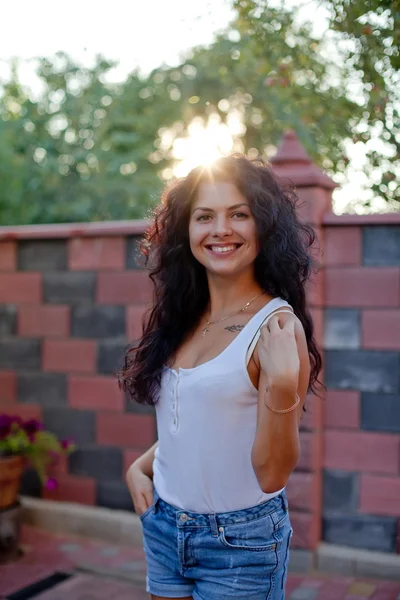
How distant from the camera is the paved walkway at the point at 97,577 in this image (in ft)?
11.5

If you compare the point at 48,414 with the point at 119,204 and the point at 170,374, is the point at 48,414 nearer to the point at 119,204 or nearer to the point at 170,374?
the point at 170,374

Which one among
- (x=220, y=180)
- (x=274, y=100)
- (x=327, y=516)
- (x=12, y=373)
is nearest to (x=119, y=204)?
(x=274, y=100)

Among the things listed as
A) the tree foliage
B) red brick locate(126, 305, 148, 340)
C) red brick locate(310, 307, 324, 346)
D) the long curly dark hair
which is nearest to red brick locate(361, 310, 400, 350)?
red brick locate(310, 307, 324, 346)

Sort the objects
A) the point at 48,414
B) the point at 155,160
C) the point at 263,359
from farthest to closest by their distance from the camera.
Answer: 1. the point at 155,160
2. the point at 48,414
3. the point at 263,359

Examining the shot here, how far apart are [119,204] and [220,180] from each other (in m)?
10.1

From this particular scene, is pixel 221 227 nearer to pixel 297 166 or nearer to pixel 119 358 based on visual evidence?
pixel 297 166

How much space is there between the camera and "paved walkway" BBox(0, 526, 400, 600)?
3492 mm

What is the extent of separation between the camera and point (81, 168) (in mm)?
12203

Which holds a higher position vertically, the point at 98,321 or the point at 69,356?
the point at 98,321

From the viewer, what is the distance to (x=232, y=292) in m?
1.93

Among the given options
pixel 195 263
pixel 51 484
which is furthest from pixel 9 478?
pixel 195 263

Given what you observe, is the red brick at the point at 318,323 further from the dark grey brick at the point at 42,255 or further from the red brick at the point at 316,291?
the dark grey brick at the point at 42,255

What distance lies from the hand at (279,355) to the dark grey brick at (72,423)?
2.91 meters

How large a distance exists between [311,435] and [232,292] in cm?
188
